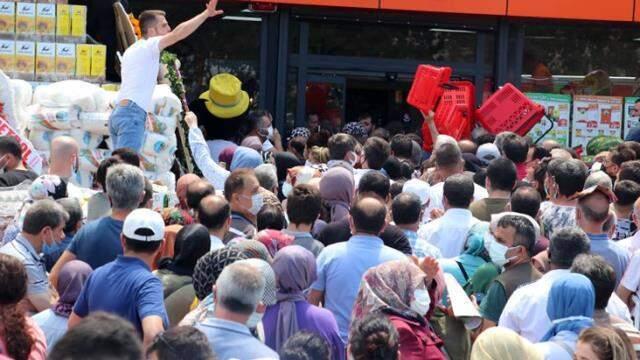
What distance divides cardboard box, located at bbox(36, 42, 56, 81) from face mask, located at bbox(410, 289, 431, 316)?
7290 millimetres

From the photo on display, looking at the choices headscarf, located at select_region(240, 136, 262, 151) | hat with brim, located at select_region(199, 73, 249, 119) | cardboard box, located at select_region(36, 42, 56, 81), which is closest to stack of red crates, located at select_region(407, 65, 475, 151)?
hat with brim, located at select_region(199, 73, 249, 119)

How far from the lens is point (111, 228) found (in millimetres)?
7121

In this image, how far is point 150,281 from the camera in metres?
6.07

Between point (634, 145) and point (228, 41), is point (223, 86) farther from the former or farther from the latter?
point (634, 145)

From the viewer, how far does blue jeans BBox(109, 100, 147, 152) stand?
408 inches

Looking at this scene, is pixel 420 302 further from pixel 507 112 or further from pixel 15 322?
pixel 507 112

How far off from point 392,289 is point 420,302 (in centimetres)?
15

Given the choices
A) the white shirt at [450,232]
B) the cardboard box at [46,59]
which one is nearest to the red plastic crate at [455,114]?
the cardboard box at [46,59]

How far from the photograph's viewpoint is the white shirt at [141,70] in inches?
405

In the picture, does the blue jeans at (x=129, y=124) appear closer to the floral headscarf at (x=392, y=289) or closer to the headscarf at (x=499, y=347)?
the floral headscarf at (x=392, y=289)

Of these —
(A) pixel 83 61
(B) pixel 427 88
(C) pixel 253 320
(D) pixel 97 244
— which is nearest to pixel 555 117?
(B) pixel 427 88

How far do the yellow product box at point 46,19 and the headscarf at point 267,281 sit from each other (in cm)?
723

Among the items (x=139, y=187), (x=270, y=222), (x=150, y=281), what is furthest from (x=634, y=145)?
(x=150, y=281)

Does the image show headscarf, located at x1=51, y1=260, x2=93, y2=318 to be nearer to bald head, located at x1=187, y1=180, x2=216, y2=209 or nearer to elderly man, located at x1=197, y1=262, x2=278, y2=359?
elderly man, located at x1=197, y1=262, x2=278, y2=359
